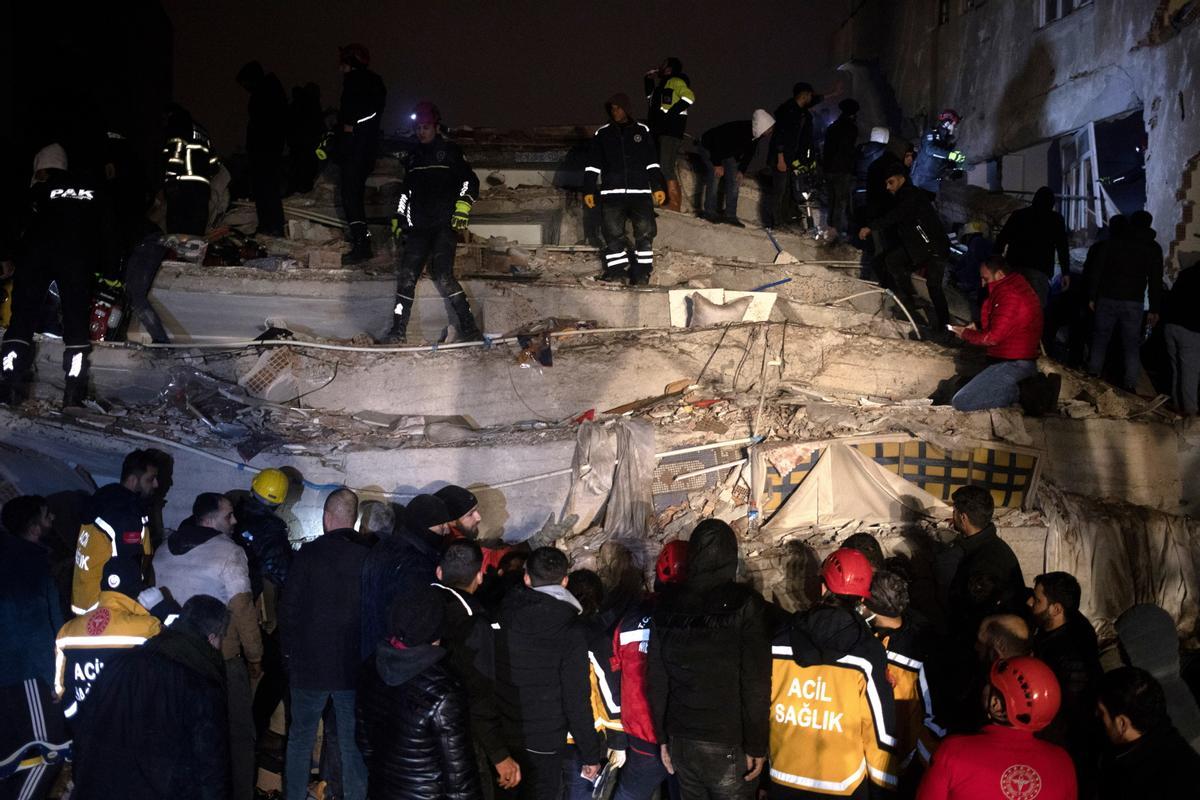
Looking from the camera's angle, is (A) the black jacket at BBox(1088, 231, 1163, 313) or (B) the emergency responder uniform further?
(B) the emergency responder uniform

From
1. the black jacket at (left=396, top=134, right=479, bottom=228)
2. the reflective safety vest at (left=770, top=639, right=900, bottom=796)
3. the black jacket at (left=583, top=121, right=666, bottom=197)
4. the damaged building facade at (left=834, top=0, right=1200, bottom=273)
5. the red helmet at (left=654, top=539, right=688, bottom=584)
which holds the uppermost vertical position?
the damaged building facade at (left=834, top=0, right=1200, bottom=273)

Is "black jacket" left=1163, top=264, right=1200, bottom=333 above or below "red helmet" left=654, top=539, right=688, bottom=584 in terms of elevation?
above

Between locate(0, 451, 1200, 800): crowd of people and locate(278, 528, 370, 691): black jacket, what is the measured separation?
0.01m

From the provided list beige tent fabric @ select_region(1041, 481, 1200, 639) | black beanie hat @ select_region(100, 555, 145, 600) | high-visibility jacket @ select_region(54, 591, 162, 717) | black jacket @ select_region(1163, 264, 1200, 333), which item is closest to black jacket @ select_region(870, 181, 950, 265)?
black jacket @ select_region(1163, 264, 1200, 333)

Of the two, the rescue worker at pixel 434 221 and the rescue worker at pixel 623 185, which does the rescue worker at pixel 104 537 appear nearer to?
the rescue worker at pixel 434 221

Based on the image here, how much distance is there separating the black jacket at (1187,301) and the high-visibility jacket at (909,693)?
5.21 meters

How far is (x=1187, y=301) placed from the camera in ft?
25.9

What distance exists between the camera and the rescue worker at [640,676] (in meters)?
4.55

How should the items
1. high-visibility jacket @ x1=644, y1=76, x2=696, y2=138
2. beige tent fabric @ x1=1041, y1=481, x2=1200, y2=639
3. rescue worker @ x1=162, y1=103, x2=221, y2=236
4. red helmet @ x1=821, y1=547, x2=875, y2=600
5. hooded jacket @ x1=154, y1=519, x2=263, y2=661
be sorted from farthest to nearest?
high-visibility jacket @ x1=644, y1=76, x2=696, y2=138
rescue worker @ x1=162, y1=103, x2=221, y2=236
beige tent fabric @ x1=1041, y1=481, x2=1200, y2=639
hooded jacket @ x1=154, y1=519, x2=263, y2=661
red helmet @ x1=821, y1=547, x2=875, y2=600

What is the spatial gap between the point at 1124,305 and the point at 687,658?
19.4 ft

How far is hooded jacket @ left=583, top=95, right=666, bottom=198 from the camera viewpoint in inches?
372

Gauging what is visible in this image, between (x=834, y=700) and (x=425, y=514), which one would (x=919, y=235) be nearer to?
(x=425, y=514)

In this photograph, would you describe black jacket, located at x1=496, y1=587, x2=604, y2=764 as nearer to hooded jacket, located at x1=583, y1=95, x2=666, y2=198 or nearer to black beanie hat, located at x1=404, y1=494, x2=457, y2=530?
black beanie hat, located at x1=404, y1=494, x2=457, y2=530

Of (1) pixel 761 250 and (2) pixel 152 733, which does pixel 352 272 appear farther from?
(2) pixel 152 733
